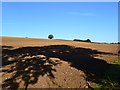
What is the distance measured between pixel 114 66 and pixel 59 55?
3824 mm

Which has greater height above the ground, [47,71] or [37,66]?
[37,66]

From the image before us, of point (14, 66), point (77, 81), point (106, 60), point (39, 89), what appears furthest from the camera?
point (106, 60)

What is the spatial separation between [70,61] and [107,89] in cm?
430

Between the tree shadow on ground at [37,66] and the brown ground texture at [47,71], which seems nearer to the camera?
the brown ground texture at [47,71]

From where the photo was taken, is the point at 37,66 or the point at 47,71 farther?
the point at 37,66

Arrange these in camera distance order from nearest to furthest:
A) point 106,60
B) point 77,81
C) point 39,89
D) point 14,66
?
point 39,89
point 77,81
point 14,66
point 106,60

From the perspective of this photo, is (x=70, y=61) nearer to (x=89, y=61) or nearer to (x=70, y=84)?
(x=89, y=61)

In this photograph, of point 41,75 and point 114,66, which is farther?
point 114,66

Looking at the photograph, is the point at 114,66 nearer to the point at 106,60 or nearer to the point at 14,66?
the point at 106,60

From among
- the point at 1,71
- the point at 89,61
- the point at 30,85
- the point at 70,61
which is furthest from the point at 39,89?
the point at 89,61

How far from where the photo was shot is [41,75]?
1245 cm

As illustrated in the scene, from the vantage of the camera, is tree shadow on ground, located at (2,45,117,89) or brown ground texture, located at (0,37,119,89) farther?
tree shadow on ground, located at (2,45,117,89)

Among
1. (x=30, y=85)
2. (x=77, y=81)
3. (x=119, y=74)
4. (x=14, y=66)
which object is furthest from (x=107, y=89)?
(x=14, y=66)

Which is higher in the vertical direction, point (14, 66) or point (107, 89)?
point (14, 66)
